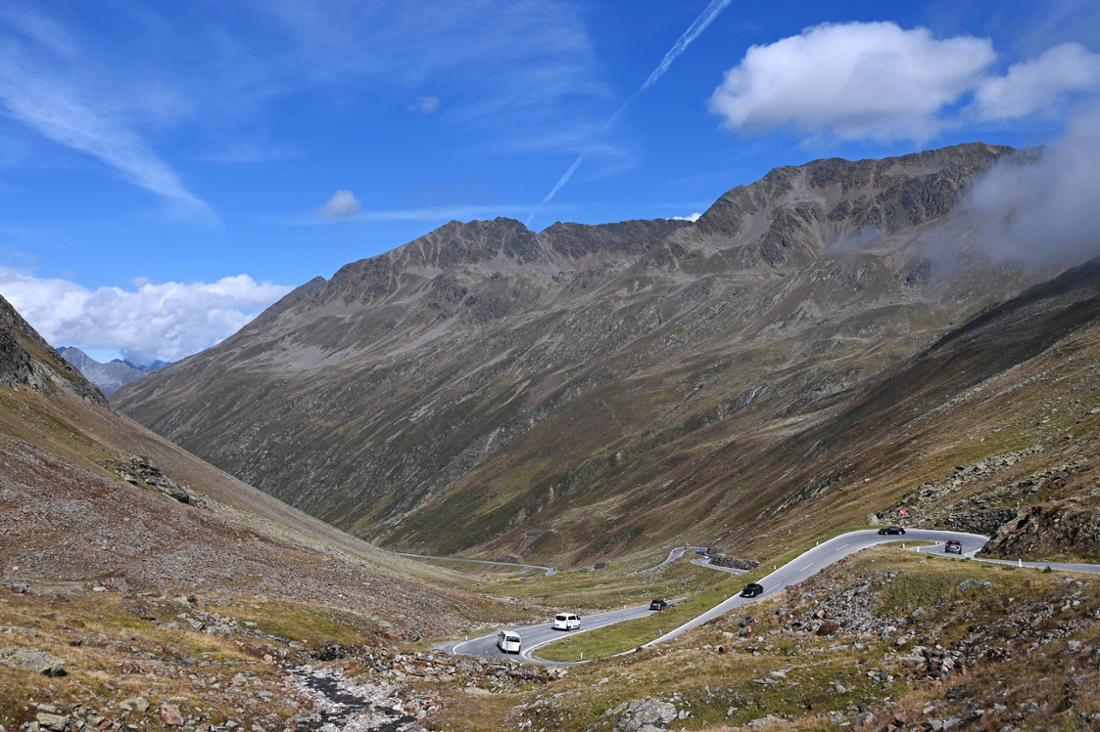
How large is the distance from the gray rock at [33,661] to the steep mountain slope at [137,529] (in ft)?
64.5

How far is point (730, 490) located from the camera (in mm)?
159000

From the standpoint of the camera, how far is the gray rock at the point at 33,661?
28.2m

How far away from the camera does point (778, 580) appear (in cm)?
6391

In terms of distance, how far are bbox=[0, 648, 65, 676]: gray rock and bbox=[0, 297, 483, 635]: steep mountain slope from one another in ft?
64.5

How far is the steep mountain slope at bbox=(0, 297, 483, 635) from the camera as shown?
53969 mm

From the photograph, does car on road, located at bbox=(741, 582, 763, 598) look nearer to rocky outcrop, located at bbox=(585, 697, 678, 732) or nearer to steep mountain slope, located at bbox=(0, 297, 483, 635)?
steep mountain slope, located at bbox=(0, 297, 483, 635)

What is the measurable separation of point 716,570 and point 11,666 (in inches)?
3193

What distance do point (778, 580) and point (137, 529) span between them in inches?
2150

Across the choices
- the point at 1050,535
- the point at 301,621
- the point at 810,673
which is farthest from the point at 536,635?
the point at 1050,535

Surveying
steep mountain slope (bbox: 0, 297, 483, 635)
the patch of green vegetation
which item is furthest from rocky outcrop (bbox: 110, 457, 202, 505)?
the patch of green vegetation

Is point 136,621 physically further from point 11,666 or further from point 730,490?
point 730,490

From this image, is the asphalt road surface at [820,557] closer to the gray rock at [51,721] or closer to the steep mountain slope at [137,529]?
the steep mountain slope at [137,529]

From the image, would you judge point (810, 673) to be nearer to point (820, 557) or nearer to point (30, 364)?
point (820, 557)

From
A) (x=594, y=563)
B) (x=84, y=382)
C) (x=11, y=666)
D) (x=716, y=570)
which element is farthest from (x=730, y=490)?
(x=11, y=666)
